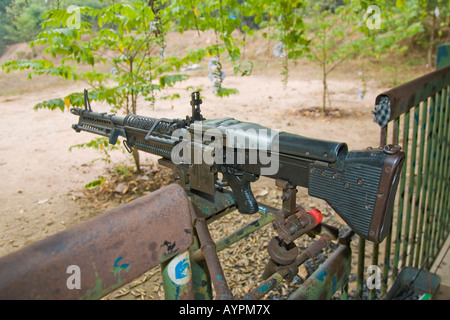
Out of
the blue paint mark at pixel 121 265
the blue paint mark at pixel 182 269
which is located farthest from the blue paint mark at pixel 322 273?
the blue paint mark at pixel 121 265

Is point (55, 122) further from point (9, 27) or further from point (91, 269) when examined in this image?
point (91, 269)

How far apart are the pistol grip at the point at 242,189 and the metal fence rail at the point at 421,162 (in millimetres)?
706

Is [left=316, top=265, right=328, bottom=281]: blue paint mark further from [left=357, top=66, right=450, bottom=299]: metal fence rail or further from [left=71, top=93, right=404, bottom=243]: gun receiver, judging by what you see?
[left=357, top=66, right=450, bottom=299]: metal fence rail

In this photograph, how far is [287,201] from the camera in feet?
5.74

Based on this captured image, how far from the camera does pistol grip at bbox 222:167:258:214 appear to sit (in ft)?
6.38

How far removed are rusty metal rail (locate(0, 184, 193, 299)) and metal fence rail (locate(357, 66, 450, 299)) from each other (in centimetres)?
134

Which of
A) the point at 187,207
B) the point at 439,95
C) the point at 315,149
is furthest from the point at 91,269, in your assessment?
the point at 439,95

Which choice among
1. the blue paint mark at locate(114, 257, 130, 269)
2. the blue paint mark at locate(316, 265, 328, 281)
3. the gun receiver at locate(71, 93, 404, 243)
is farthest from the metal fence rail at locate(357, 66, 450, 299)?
the blue paint mark at locate(114, 257, 130, 269)

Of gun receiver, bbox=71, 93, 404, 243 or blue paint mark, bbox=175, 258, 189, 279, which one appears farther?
gun receiver, bbox=71, 93, 404, 243

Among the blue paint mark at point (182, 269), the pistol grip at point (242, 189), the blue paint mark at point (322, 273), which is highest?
the blue paint mark at point (182, 269)

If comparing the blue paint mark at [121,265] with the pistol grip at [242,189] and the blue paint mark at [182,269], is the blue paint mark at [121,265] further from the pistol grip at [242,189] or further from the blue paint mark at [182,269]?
the pistol grip at [242,189]

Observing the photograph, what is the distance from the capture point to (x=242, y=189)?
6.51 feet

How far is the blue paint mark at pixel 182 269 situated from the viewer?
94 cm

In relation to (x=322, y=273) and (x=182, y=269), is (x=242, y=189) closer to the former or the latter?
(x=322, y=273)
